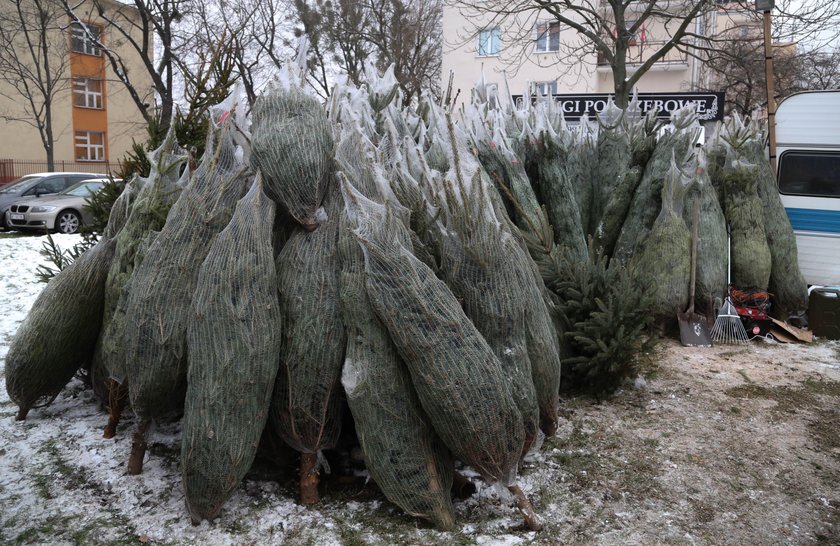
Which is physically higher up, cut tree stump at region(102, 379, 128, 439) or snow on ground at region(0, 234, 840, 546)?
cut tree stump at region(102, 379, 128, 439)

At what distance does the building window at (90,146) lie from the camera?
29984mm

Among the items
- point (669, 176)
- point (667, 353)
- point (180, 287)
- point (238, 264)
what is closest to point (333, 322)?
point (238, 264)

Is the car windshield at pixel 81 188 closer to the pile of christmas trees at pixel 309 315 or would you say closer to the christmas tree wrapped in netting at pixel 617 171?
the pile of christmas trees at pixel 309 315

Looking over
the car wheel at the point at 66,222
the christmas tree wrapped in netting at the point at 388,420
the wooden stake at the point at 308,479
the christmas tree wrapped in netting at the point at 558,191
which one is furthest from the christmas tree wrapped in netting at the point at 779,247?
the car wheel at the point at 66,222

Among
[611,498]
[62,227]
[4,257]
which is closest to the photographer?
[611,498]

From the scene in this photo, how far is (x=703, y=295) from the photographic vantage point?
676 cm

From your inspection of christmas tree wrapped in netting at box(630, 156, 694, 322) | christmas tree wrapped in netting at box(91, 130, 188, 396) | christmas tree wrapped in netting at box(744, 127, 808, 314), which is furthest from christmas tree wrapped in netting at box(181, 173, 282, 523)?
christmas tree wrapped in netting at box(744, 127, 808, 314)

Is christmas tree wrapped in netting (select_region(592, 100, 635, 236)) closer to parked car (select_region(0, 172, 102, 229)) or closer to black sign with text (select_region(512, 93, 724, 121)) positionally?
black sign with text (select_region(512, 93, 724, 121))

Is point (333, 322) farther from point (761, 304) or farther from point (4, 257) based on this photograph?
point (4, 257)

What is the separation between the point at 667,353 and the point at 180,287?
4668 mm

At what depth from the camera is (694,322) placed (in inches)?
261

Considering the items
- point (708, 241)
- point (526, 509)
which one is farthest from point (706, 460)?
point (708, 241)

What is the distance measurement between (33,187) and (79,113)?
17106 mm

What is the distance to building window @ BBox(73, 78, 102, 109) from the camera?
29250mm
